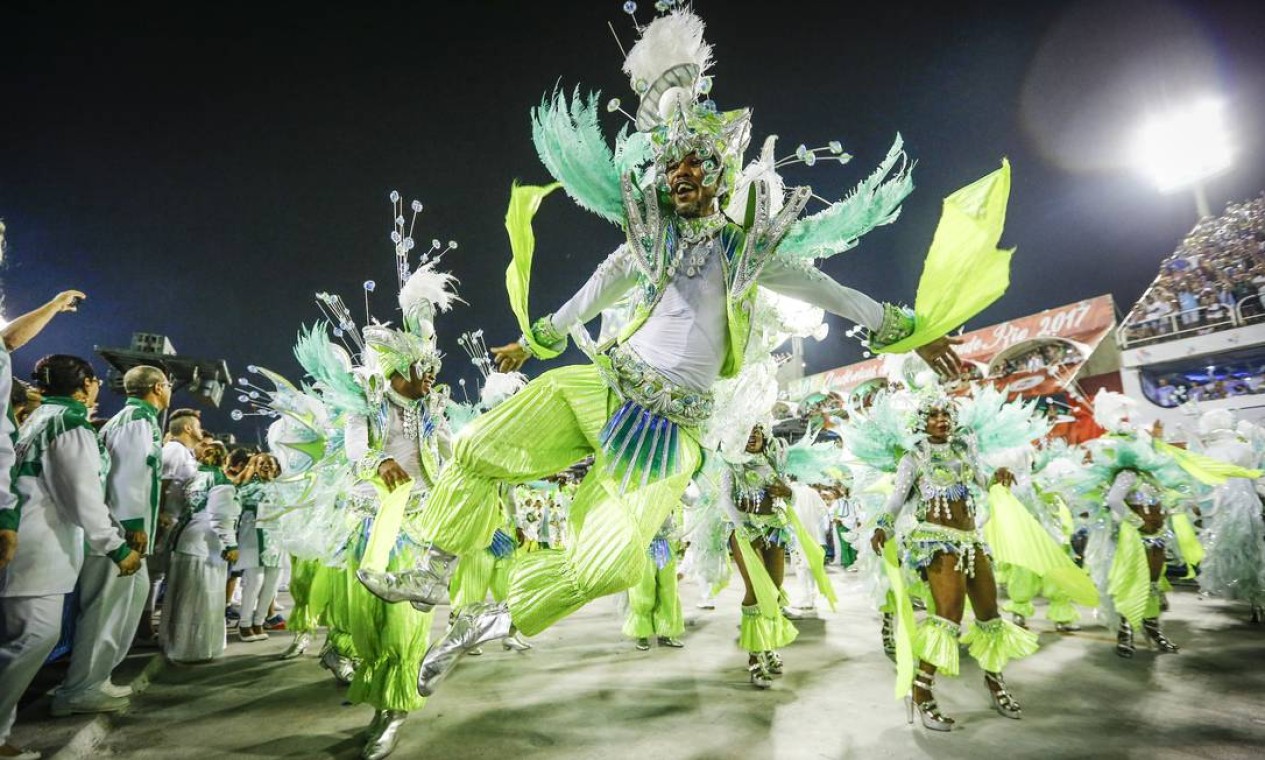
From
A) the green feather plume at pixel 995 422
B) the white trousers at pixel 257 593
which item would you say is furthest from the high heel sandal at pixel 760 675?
the white trousers at pixel 257 593

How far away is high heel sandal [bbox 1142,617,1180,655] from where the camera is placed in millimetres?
5332

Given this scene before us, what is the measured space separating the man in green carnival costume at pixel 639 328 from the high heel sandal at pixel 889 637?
147 inches

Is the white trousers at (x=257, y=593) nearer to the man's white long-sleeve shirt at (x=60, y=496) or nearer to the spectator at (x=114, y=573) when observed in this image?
the spectator at (x=114, y=573)

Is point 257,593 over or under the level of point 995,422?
under

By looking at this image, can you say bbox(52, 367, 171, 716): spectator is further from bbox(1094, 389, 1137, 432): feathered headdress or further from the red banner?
the red banner

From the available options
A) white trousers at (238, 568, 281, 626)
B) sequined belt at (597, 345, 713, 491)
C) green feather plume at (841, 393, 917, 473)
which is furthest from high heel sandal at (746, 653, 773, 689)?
white trousers at (238, 568, 281, 626)

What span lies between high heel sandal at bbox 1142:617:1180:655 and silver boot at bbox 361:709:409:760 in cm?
618

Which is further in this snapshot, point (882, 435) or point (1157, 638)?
point (1157, 638)

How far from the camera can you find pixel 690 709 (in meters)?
3.88

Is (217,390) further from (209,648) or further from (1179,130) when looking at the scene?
(1179,130)

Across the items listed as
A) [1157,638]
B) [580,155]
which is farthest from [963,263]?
[1157,638]

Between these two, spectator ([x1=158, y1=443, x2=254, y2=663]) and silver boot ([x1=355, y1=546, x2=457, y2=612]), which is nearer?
silver boot ([x1=355, y1=546, x2=457, y2=612])

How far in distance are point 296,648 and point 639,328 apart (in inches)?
211

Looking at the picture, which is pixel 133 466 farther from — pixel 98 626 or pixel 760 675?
pixel 760 675
